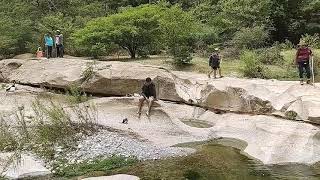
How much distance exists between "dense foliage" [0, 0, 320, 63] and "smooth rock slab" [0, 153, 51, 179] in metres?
14.0

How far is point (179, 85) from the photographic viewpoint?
899 inches

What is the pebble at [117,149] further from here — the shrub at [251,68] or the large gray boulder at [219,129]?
the shrub at [251,68]

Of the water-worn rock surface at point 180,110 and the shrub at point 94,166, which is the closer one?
the shrub at point 94,166

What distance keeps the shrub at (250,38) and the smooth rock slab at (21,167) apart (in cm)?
2019

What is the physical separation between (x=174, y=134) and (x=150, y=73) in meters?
4.93

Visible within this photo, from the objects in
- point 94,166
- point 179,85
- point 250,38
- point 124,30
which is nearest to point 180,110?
point 179,85

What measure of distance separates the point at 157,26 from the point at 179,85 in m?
8.07

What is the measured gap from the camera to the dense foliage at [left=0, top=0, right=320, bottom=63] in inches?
1148

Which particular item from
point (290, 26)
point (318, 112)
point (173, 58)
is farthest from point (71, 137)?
point (290, 26)

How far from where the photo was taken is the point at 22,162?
14.6 meters

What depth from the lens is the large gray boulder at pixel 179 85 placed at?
1838 centimetres

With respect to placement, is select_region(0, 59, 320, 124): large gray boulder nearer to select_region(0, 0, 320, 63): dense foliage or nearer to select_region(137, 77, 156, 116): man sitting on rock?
select_region(137, 77, 156, 116): man sitting on rock

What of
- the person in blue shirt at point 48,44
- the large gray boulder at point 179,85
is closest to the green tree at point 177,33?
the large gray boulder at point 179,85

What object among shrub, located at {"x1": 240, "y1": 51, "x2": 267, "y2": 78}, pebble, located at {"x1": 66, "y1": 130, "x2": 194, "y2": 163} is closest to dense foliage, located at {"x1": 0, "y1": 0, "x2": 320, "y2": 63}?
shrub, located at {"x1": 240, "y1": 51, "x2": 267, "y2": 78}
